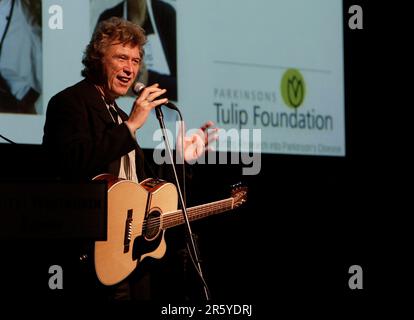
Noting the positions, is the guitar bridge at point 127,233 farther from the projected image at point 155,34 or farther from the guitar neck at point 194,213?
the projected image at point 155,34

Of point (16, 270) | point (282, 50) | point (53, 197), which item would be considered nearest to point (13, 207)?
point (53, 197)

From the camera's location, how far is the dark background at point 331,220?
463 centimetres

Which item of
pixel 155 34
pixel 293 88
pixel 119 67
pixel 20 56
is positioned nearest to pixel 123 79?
pixel 119 67

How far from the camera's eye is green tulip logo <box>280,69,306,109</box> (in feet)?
14.6

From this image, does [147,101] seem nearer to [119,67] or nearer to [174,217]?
[119,67]

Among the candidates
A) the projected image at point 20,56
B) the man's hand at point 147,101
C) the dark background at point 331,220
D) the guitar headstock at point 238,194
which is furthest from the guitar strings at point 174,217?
the dark background at point 331,220

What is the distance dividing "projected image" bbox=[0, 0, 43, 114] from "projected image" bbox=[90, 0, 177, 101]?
1.20 feet

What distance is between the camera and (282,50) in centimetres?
451

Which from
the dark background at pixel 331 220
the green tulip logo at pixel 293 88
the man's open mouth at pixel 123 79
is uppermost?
the green tulip logo at pixel 293 88

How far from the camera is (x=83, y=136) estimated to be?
9.76 feet

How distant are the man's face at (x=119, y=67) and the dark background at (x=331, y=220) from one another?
1.48 metres

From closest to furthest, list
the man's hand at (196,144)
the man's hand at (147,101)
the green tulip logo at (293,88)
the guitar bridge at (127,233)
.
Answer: the man's hand at (147,101) → the guitar bridge at (127,233) → the man's hand at (196,144) → the green tulip logo at (293,88)

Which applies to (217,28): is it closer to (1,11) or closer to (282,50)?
(282,50)

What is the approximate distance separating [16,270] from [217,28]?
5.40ft
